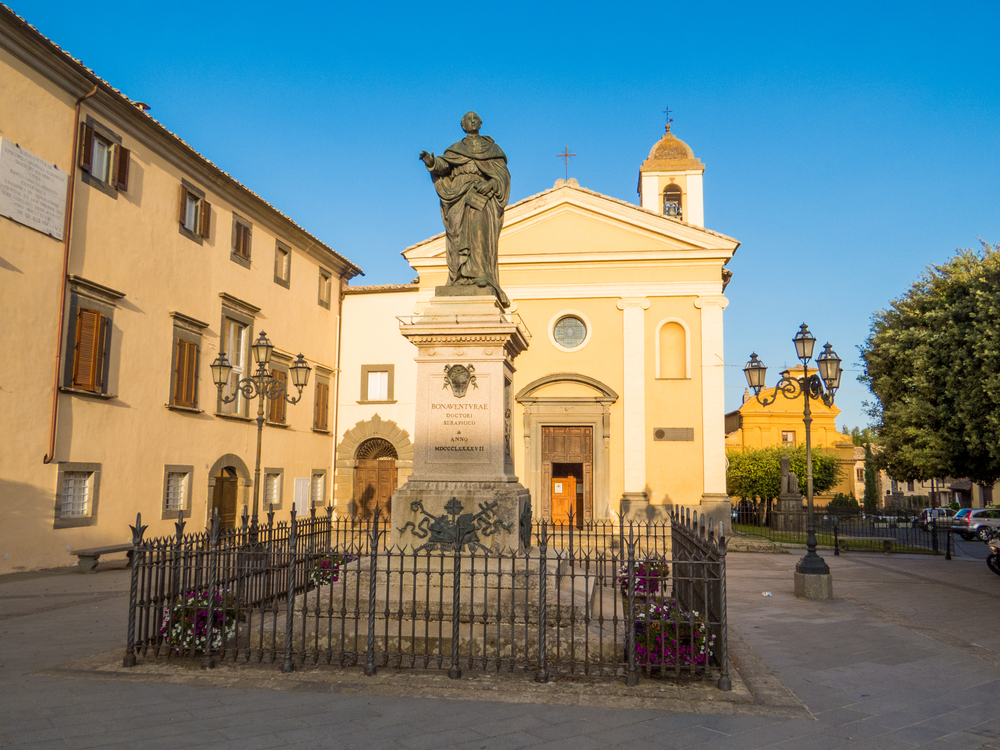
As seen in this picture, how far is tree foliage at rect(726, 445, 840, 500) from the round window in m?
15.2

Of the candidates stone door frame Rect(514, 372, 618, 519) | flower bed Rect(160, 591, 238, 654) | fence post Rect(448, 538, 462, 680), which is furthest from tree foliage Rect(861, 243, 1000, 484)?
flower bed Rect(160, 591, 238, 654)

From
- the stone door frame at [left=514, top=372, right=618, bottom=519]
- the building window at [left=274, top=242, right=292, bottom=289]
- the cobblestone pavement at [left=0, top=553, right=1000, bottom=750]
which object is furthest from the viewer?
the stone door frame at [left=514, top=372, right=618, bottom=519]

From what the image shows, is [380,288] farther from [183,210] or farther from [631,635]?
[631,635]

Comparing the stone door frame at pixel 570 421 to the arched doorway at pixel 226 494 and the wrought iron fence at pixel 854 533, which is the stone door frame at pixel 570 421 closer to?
the wrought iron fence at pixel 854 533

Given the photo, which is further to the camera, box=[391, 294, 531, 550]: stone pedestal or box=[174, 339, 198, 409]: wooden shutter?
box=[174, 339, 198, 409]: wooden shutter

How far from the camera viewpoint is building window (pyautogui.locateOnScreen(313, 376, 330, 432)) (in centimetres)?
2486

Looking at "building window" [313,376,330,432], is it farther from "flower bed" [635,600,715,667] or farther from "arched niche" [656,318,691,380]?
"flower bed" [635,600,715,667]

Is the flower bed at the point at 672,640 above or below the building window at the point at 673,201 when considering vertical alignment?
below

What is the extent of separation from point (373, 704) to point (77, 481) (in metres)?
12.3

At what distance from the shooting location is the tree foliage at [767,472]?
3725cm

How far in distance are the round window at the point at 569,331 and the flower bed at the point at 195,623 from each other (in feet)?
62.2

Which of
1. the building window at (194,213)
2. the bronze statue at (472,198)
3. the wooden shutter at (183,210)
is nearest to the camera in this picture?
the bronze statue at (472,198)

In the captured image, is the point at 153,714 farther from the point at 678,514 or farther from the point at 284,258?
the point at 284,258

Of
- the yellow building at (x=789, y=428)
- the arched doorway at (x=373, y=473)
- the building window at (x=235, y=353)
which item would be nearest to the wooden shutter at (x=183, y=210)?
the building window at (x=235, y=353)
